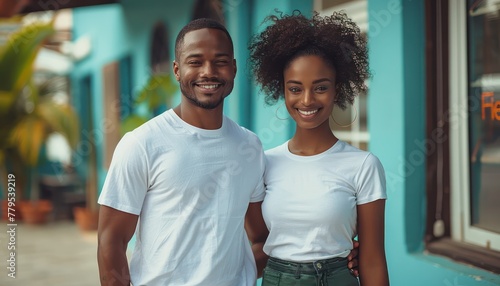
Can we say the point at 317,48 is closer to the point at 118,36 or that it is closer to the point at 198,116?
the point at 198,116

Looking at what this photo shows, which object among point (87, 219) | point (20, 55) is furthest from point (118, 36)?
point (87, 219)

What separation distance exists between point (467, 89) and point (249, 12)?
2.27 m

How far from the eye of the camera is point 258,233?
2.26 metres

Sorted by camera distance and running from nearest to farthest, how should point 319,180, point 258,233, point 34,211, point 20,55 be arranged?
point 319,180
point 258,233
point 20,55
point 34,211

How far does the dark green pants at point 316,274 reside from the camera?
1945 millimetres

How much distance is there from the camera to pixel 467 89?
304 cm

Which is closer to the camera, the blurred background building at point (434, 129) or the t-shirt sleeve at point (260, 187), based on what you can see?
the t-shirt sleeve at point (260, 187)

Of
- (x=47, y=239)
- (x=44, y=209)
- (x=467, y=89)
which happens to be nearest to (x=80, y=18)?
(x=44, y=209)

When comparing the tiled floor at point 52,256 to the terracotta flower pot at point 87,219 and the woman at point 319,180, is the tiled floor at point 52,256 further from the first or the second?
the woman at point 319,180

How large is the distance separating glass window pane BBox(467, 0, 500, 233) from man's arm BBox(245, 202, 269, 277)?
131 cm

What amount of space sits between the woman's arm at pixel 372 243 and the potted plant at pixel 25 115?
851cm

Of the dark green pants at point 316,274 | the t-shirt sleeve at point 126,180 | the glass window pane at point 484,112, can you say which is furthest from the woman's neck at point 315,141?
the glass window pane at point 484,112

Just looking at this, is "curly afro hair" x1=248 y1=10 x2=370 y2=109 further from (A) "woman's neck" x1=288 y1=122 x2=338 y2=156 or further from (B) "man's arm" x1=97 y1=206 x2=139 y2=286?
(B) "man's arm" x1=97 y1=206 x2=139 y2=286

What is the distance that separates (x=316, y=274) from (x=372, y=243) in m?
0.21
